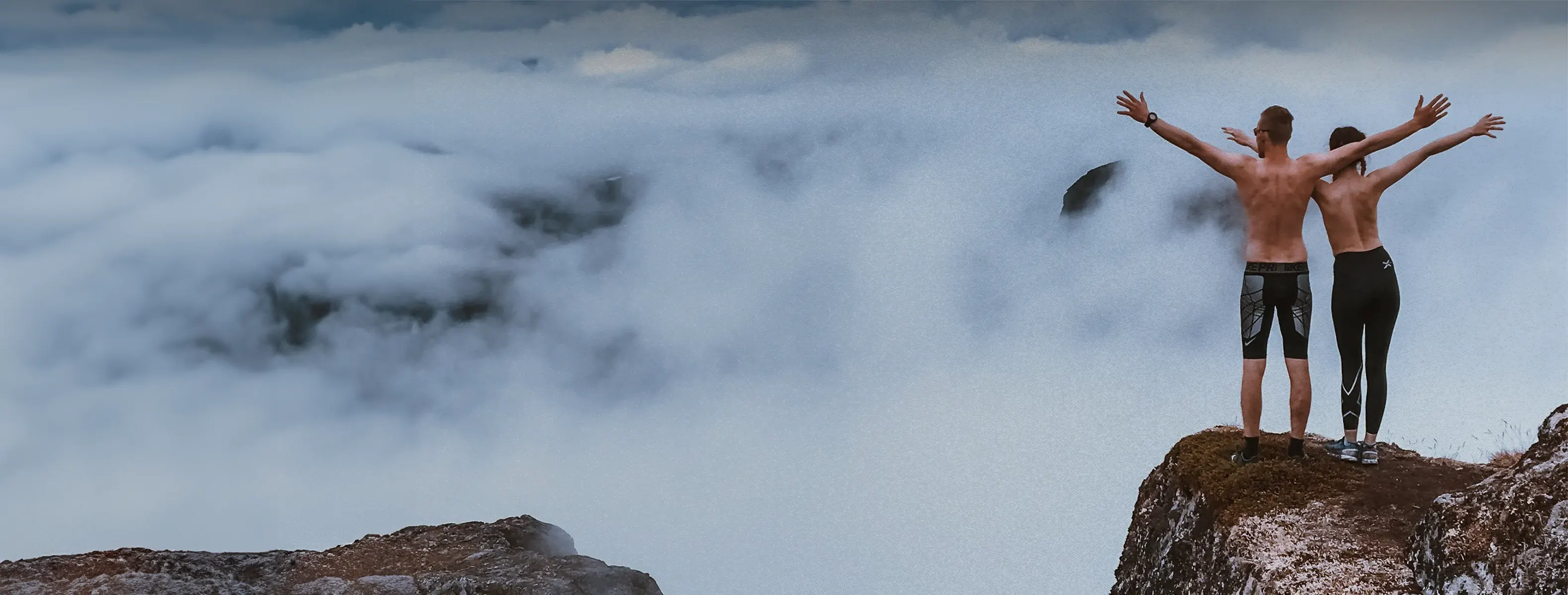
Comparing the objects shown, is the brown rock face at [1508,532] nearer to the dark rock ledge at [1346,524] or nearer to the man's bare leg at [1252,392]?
the dark rock ledge at [1346,524]

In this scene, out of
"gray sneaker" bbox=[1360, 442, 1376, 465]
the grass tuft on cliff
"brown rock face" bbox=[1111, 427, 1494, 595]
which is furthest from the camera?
"gray sneaker" bbox=[1360, 442, 1376, 465]

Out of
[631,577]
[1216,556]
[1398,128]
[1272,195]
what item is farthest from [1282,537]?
[631,577]

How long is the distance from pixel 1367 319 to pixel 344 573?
9.47 metres

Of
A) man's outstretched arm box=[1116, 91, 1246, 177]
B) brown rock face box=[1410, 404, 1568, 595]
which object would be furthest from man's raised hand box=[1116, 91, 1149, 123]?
brown rock face box=[1410, 404, 1568, 595]

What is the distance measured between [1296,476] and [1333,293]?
1588 millimetres

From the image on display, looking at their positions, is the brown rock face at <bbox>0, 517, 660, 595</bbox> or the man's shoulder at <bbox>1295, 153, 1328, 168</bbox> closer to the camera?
the man's shoulder at <bbox>1295, 153, 1328, 168</bbox>

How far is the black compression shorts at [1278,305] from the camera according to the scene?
34.9ft

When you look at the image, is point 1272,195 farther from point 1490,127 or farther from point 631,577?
→ point 631,577

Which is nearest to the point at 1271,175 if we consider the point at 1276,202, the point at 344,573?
the point at 1276,202

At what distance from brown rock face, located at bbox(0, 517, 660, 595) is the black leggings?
644 centimetres

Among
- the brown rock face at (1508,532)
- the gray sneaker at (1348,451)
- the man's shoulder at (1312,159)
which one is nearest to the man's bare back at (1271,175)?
the man's shoulder at (1312,159)

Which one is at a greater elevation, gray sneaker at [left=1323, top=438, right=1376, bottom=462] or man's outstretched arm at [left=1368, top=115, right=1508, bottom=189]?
man's outstretched arm at [left=1368, top=115, right=1508, bottom=189]

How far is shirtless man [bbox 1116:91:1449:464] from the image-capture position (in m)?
10.5

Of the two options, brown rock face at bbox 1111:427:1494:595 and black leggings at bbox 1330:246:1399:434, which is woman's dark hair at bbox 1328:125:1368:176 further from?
brown rock face at bbox 1111:427:1494:595
